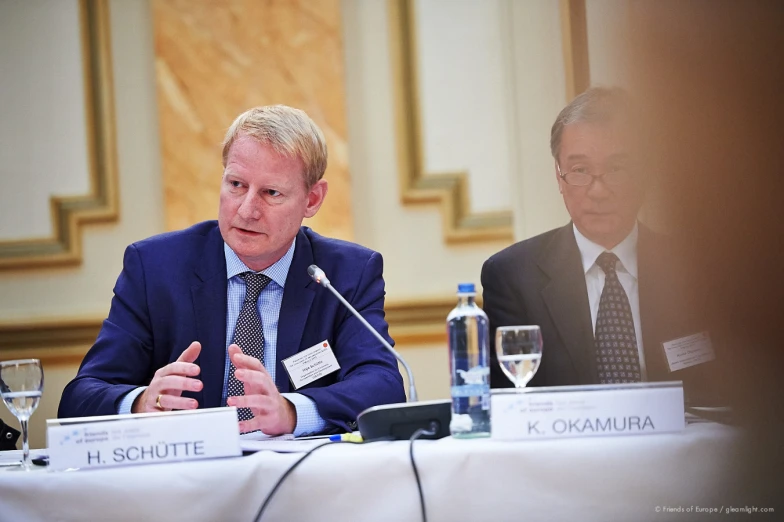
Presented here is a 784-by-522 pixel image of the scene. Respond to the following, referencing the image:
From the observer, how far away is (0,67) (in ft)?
11.4

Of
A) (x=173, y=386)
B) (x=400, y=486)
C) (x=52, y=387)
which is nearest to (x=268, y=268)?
(x=173, y=386)

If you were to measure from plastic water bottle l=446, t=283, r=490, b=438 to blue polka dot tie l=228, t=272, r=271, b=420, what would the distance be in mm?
789

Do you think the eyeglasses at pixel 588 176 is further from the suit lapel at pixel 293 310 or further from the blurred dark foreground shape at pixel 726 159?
the blurred dark foreground shape at pixel 726 159

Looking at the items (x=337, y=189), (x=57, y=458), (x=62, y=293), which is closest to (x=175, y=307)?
(x=57, y=458)

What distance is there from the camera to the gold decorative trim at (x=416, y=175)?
134 inches

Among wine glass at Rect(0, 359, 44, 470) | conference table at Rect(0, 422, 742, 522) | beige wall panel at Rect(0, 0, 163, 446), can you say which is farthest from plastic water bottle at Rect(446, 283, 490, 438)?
beige wall panel at Rect(0, 0, 163, 446)

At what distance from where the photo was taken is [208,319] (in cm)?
212

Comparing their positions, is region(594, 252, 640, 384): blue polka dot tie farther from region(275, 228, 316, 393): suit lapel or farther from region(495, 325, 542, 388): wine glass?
region(275, 228, 316, 393): suit lapel

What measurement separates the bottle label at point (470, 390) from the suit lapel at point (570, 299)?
2.43ft

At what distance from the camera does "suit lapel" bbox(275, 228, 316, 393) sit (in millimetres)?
2094

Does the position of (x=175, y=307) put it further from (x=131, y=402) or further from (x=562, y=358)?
(x=562, y=358)

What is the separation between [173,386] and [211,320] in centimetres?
48

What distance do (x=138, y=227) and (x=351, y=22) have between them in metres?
1.24

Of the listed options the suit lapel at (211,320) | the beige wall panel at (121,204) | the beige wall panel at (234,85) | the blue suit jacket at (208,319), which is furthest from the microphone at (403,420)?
the beige wall panel at (121,204)
